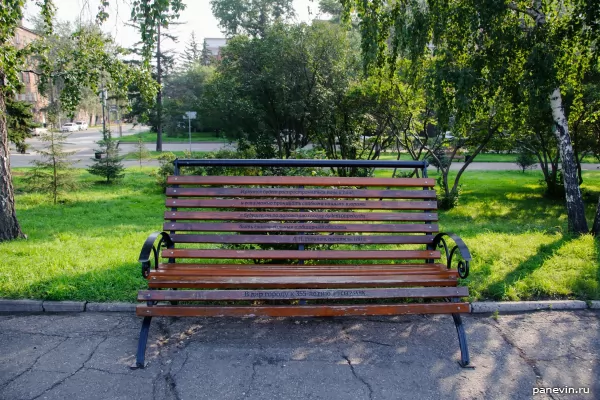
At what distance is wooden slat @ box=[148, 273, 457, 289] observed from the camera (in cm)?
323

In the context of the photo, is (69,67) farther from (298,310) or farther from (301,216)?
(298,310)

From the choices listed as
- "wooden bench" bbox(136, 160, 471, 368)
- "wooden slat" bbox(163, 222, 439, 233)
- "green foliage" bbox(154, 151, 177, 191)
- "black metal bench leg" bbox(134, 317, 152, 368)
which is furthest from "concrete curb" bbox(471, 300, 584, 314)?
"green foliage" bbox(154, 151, 177, 191)

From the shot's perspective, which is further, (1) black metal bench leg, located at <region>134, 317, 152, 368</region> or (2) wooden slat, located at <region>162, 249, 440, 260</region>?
(2) wooden slat, located at <region>162, 249, 440, 260</region>

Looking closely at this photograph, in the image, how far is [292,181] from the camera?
13.1 ft

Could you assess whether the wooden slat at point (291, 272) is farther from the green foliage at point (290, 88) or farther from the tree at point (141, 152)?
the tree at point (141, 152)

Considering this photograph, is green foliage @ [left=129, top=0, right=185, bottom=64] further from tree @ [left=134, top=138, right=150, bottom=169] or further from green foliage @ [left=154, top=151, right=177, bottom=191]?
tree @ [left=134, top=138, right=150, bottom=169]

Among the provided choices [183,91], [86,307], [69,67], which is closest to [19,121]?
[69,67]

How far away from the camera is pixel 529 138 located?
12984 mm

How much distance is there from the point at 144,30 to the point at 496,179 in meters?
16.7

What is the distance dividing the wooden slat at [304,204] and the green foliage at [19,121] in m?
12.4

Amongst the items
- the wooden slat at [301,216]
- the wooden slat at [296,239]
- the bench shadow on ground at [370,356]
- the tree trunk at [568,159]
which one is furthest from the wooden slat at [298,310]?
the tree trunk at [568,159]

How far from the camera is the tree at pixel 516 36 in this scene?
6.02m

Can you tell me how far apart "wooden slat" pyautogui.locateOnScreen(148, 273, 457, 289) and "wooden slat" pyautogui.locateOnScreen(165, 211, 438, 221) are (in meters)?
0.66

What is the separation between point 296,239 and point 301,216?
0.22m
